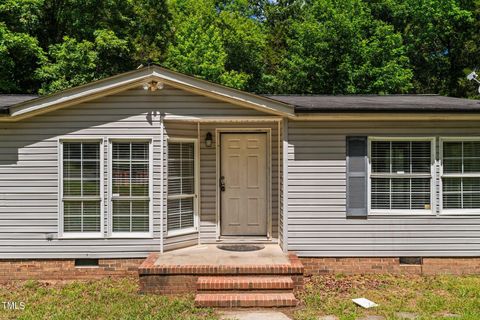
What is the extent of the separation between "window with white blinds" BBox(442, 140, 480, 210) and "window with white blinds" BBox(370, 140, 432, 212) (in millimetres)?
309

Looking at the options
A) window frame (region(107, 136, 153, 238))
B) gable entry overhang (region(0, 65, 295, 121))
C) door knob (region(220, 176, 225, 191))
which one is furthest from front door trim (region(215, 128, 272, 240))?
window frame (region(107, 136, 153, 238))

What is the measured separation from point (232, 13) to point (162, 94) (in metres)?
20.1

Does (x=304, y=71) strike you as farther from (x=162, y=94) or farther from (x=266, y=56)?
(x=162, y=94)

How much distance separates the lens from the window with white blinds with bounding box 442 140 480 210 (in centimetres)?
733

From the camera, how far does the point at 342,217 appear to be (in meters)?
7.26

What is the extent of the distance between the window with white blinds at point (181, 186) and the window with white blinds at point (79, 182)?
1229 mm

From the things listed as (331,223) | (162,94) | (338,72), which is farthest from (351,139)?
(338,72)

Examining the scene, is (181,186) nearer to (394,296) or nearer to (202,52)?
(394,296)

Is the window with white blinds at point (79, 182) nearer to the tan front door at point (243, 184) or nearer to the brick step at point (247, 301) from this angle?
the tan front door at point (243, 184)

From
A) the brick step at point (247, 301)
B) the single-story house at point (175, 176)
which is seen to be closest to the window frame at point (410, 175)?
the single-story house at point (175, 176)

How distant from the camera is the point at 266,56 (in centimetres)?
2450

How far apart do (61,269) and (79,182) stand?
152 centimetres

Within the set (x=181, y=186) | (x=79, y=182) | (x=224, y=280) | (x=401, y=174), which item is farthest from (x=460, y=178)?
(x=79, y=182)

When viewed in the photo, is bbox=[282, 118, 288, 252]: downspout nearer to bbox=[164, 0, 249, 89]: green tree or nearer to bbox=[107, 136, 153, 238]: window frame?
bbox=[107, 136, 153, 238]: window frame
